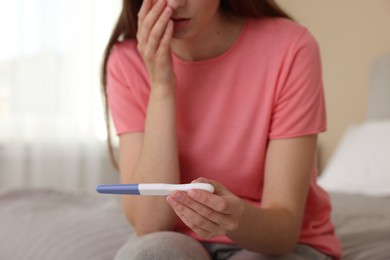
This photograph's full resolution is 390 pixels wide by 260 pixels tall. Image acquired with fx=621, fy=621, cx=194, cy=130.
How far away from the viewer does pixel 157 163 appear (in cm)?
104

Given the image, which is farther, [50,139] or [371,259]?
[50,139]

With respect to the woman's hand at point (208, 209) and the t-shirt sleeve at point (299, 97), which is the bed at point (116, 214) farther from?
the woman's hand at point (208, 209)

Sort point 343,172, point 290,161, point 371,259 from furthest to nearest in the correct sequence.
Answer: point 343,172
point 371,259
point 290,161

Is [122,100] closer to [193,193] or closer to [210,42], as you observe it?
[210,42]

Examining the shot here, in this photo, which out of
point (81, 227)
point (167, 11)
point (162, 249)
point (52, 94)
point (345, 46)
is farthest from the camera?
point (52, 94)

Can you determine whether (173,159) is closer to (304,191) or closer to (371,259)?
(304,191)

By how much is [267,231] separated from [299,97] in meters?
0.26

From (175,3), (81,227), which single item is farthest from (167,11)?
(81,227)

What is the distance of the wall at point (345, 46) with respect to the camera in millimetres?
2785

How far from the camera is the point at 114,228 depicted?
1.35 m

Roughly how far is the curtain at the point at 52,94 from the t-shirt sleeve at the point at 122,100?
1.85 m

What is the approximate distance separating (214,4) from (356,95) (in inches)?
75.4

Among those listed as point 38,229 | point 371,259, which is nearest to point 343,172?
point 371,259

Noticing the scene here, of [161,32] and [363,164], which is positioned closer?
Result: [161,32]
